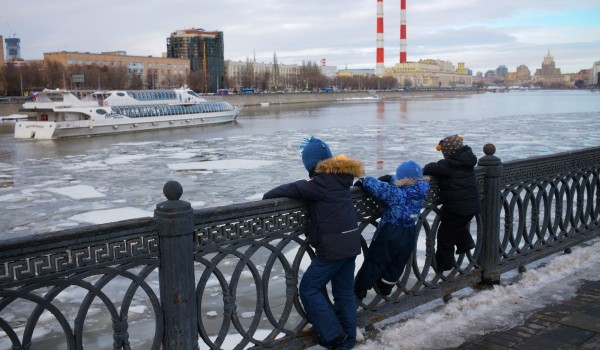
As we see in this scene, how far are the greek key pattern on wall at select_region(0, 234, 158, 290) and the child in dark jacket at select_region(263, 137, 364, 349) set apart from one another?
100 cm

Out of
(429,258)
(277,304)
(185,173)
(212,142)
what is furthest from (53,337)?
(212,142)

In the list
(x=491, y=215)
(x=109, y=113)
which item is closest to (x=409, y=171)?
(x=491, y=215)

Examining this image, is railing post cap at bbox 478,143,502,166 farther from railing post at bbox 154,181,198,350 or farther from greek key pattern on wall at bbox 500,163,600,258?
railing post at bbox 154,181,198,350

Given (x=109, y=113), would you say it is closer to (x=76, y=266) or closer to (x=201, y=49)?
(x=76, y=266)

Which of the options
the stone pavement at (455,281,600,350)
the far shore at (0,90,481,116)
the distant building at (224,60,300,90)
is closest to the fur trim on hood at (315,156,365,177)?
the stone pavement at (455,281,600,350)

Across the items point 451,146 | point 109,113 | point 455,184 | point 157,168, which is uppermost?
point 109,113

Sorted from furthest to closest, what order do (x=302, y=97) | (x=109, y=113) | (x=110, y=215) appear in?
(x=302, y=97)
(x=109, y=113)
(x=110, y=215)

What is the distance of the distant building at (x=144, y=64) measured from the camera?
116 m

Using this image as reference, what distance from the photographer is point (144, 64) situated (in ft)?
436

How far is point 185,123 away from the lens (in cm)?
4750

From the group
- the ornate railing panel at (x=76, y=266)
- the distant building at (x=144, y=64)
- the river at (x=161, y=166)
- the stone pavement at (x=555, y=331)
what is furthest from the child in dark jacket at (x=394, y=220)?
Answer: the distant building at (x=144, y=64)

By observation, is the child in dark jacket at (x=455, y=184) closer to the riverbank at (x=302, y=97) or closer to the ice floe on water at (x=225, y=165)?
the ice floe on water at (x=225, y=165)

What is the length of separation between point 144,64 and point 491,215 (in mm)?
135897

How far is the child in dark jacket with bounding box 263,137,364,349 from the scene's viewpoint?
12.3 feet
